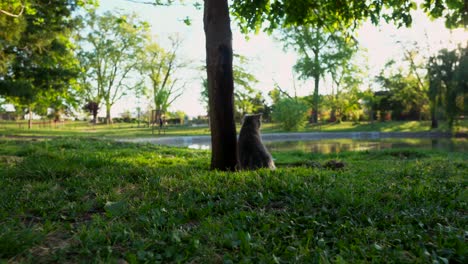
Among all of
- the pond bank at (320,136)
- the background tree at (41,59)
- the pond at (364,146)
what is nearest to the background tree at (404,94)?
the pond bank at (320,136)

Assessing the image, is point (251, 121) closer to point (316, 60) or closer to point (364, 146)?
point (364, 146)

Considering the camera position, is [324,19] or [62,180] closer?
[62,180]

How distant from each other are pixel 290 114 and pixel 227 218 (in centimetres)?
3142

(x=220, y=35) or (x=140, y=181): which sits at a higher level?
(x=220, y=35)

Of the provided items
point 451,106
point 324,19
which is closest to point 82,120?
point 451,106

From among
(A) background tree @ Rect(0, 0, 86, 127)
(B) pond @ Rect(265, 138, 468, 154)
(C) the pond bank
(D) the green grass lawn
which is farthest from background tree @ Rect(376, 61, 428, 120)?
(A) background tree @ Rect(0, 0, 86, 127)

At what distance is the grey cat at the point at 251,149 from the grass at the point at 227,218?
4.98ft

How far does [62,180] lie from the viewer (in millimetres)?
4348

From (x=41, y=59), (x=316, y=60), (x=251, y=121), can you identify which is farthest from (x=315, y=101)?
(x=251, y=121)

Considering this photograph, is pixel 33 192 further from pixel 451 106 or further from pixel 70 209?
pixel 451 106

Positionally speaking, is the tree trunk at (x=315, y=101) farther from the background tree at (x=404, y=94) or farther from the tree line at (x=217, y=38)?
the tree line at (x=217, y=38)

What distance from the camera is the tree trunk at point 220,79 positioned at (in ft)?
17.0

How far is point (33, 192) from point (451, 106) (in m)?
25.9

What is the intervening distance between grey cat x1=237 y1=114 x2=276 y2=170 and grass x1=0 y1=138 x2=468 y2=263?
1517 mm
